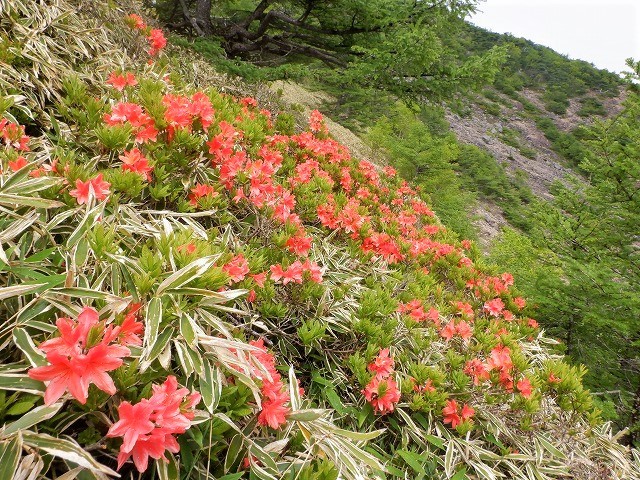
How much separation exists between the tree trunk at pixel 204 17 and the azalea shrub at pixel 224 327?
1.96 meters

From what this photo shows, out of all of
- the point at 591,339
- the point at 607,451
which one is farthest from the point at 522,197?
the point at 607,451

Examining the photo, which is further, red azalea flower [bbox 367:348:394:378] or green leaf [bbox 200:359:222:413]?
red azalea flower [bbox 367:348:394:378]

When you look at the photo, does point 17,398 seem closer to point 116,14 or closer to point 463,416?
point 463,416

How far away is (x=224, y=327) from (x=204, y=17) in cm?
558

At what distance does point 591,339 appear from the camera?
4.05 meters

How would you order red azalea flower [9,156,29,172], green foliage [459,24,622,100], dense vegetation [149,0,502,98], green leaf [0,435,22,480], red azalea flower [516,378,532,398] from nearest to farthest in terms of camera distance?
1. green leaf [0,435,22,480]
2. red azalea flower [9,156,29,172]
3. red azalea flower [516,378,532,398]
4. dense vegetation [149,0,502,98]
5. green foliage [459,24,622,100]

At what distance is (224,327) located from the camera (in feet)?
4.54

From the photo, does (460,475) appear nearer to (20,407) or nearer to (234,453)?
(234,453)

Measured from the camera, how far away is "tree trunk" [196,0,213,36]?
17.9 ft

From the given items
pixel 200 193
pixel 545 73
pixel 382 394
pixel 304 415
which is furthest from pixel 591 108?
pixel 304 415

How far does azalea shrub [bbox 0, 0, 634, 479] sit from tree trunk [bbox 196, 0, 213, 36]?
196 centimetres

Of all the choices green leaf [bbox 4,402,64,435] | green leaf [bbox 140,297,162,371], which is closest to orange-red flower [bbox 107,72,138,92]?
green leaf [bbox 140,297,162,371]

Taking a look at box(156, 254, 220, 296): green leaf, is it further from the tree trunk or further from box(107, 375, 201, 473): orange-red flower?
the tree trunk

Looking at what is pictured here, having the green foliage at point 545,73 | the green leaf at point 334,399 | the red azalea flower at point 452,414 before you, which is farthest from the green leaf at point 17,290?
the green foliage at point 545,73
